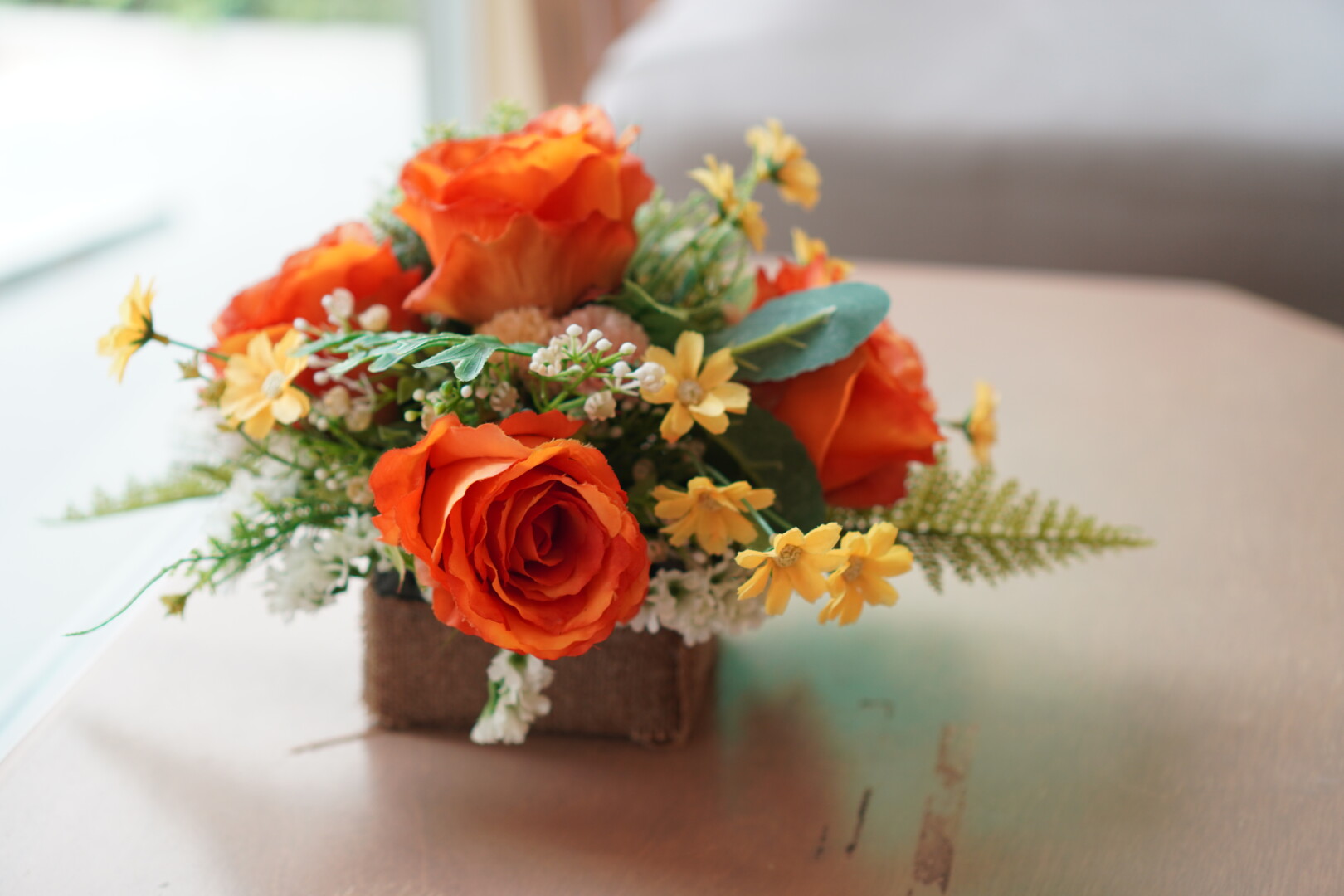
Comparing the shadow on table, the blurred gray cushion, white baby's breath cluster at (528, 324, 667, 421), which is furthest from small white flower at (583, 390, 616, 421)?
the blurred gray cushion

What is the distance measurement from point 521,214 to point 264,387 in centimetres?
13

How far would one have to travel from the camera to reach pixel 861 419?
476 mm

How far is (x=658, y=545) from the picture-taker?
18.2 inches

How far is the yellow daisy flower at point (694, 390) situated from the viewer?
1.38 feet

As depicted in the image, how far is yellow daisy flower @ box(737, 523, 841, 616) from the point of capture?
39 cm

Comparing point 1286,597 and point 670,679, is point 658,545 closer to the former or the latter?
point 670,679

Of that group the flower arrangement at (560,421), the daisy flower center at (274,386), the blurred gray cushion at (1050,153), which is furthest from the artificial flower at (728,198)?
the blurred gray cushion at (1050,153)

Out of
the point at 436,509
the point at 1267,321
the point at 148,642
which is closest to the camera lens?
the point at 436,509

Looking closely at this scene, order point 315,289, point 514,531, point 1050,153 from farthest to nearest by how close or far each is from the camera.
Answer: point 1050,153 → point 315,289 → point 514,531

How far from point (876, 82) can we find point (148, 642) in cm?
120

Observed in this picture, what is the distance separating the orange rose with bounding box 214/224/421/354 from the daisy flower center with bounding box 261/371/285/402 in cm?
5

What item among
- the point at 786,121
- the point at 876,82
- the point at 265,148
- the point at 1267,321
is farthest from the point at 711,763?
the point at 265,148

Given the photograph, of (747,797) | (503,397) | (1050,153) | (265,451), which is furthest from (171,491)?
(1050,153)

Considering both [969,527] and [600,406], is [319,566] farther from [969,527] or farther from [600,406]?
[969,527]
